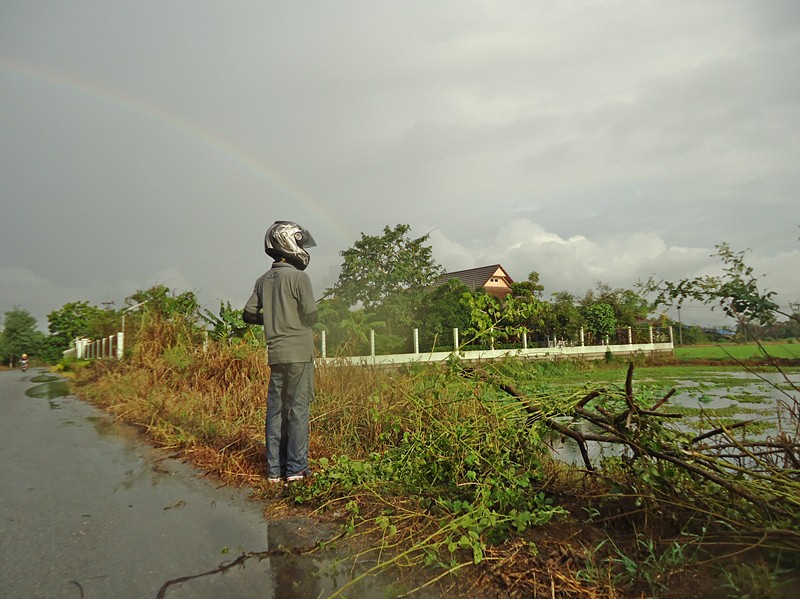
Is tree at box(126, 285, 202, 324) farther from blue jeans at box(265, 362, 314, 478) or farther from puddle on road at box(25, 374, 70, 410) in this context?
blue jeans at box(265, 362, 314, 478)

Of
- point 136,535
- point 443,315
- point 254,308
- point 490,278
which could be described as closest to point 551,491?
point 136,535

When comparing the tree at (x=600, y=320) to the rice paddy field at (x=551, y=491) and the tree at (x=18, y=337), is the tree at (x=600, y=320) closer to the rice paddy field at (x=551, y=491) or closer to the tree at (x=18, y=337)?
the rice paddy field at (x=551, y=491)

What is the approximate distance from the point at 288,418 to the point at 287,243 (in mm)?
1471

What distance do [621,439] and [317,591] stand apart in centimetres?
164

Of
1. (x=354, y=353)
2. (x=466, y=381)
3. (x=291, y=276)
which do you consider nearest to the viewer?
(x=466, y=381)

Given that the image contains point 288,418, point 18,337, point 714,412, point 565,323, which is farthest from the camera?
point 18,337

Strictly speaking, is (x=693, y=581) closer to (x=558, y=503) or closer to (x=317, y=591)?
(x=558, y=503)

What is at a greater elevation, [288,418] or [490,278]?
[490,278]

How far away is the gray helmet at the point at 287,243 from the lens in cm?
441

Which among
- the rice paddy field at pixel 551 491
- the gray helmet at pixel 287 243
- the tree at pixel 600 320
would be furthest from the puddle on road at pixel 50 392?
the tree at pixel 600 320

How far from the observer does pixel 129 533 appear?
9.82 ft

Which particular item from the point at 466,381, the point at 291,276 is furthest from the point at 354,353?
the point at 466,381

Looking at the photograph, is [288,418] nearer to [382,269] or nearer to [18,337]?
[382,269]

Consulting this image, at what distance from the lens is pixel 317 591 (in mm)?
2182
